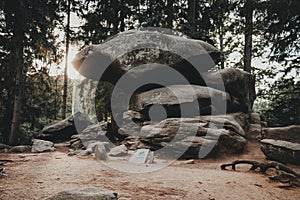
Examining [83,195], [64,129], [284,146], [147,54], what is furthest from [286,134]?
[64,129]

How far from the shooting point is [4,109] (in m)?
12.7

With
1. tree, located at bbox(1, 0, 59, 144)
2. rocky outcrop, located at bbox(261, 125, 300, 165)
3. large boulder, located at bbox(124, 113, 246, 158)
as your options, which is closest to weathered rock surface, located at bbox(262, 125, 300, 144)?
rocky outcrop, located at bbox(261, 125, 300, 165)

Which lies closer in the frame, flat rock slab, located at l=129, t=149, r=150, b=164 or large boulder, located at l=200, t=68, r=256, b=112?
flat rock slab, located at l=129, t=149, r=150, b=164

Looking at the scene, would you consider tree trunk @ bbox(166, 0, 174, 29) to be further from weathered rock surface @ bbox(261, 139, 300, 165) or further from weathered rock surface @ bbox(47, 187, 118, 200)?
weathered rock surface @ bbox(47, 187, 118, 200)

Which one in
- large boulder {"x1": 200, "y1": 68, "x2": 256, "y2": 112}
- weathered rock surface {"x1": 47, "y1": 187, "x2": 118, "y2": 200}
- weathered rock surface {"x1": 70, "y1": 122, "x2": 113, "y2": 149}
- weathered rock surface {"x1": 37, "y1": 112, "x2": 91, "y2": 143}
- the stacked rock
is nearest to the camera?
weathered rock surface {"x1": 47, "y1": 187, "x2": 118, "y2": 200}

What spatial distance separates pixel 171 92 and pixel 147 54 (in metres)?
2.33

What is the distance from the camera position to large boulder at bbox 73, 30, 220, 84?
437 inches

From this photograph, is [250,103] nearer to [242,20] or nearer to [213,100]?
[213,100]

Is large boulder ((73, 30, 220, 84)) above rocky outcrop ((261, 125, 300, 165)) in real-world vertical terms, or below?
above

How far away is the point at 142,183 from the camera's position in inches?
186

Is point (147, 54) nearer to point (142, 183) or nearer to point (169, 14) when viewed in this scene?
point (169, 14)

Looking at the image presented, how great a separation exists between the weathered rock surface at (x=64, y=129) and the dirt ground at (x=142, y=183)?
6649mm

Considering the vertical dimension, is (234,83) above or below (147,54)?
below

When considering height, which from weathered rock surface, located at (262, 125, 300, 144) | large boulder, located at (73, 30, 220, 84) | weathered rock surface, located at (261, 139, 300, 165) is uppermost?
large boulder, located at (73, 30, 220, 84)
